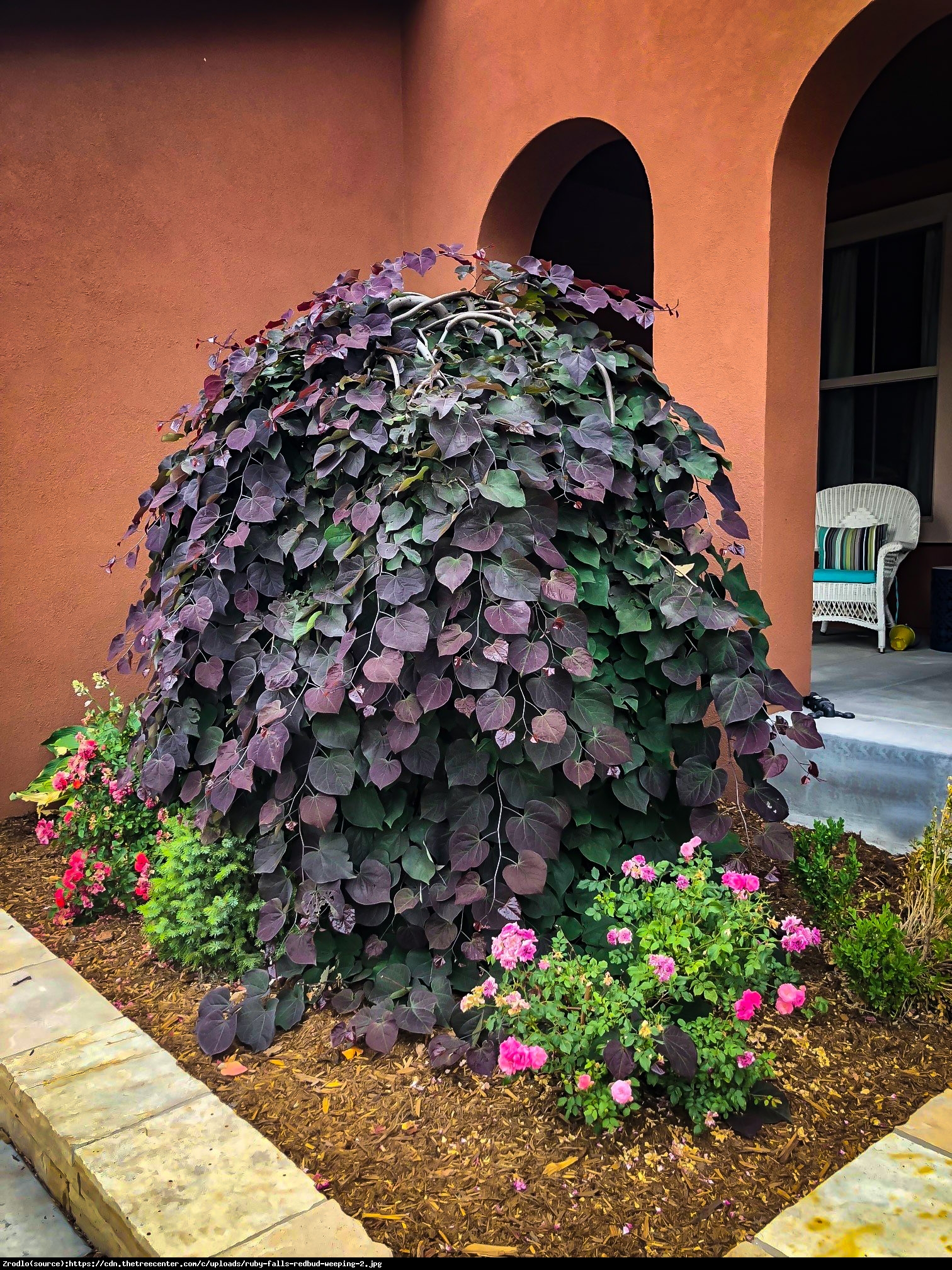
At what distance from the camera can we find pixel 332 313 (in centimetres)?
212

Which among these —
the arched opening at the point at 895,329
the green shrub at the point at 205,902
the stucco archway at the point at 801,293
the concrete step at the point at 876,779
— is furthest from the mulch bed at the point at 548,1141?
the arched opening at the point at 895,329

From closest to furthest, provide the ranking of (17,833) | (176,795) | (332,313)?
(332,313) < (176,795) < (17,833)

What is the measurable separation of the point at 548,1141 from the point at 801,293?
2.62 meters

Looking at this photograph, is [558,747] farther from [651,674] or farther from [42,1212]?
[42,1212]

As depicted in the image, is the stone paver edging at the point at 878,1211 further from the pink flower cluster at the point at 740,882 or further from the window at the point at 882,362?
the window at the point at 882,362

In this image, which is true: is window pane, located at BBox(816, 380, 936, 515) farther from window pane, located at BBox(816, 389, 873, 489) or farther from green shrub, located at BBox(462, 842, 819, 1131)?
green shrub, located at BBox(462, 842, 819, 1131)

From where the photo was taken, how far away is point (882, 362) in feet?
20.1

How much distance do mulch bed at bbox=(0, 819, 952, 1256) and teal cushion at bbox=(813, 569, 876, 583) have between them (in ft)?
10.9

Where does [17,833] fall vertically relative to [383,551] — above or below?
below

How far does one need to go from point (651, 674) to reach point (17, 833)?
8.98ft

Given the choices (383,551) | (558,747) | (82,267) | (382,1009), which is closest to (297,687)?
(383,551)

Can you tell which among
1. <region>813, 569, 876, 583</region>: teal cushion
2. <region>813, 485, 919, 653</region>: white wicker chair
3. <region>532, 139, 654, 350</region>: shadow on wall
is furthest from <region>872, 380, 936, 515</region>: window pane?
<region>532, 139, 654, 350</region>: shadow on wall

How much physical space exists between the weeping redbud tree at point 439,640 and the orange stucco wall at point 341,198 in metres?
0.94

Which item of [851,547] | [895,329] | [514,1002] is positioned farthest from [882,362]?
[514,1002]
